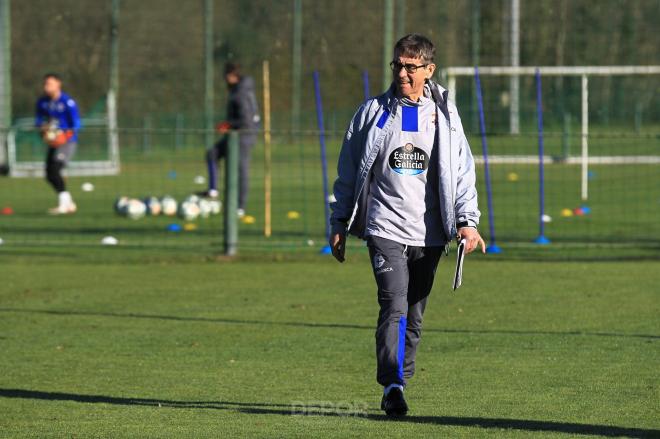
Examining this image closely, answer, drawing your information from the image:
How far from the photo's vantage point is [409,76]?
6.34 meters

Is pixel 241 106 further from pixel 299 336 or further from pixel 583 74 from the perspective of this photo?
pixel 299 336

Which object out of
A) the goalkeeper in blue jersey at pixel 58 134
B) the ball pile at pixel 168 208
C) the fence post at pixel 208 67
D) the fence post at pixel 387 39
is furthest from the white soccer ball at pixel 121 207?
the fence post at pixel 387 39

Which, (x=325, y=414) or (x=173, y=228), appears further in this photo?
(x=173, y=228)

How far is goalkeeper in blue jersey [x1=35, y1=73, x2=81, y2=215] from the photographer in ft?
60.3

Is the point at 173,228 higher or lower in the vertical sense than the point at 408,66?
lower

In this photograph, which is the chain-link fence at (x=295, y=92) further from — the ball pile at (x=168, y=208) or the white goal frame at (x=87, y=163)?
the white goal frame at (x=87, y=163)

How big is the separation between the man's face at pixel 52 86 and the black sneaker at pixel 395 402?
13.2 meters

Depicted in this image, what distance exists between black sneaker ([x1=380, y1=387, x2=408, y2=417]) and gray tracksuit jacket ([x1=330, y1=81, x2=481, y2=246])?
31.8 inches

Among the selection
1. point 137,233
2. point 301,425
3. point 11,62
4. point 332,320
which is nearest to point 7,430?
point 301,425

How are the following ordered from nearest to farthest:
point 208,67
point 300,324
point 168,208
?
point 300,324, point 168,208, point 208,67

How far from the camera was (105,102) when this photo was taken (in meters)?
29.6

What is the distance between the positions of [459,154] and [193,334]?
3.49m

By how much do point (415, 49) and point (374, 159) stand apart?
1.85 feet

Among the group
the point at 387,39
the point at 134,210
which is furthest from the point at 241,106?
the point at 387,39
